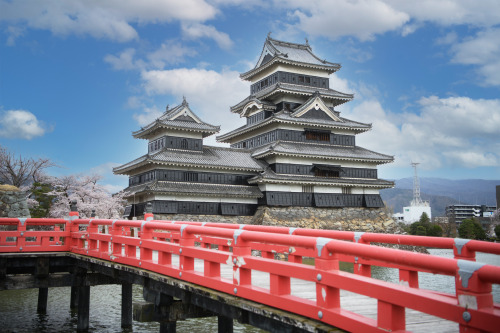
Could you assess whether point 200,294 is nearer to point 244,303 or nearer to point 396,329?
point 244,303

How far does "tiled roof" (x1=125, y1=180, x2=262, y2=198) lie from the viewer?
125 ft

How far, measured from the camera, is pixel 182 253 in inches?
356

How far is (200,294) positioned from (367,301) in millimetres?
3071

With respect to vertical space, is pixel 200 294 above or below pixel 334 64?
below

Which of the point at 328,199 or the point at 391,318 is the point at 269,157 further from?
the point at 391,318

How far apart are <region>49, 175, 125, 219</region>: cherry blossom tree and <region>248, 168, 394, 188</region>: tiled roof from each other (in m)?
13.2

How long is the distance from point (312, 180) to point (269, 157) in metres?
4.70

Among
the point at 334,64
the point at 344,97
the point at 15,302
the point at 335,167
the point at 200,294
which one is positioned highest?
the point at 334,64

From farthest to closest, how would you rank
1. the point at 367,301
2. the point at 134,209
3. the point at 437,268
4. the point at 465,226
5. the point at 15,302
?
the point at 465,226 → the point at 134,209 → the point at 15,302 → the point at 367,301 → the point at 437,268

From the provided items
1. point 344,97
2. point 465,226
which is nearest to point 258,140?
point 344,97

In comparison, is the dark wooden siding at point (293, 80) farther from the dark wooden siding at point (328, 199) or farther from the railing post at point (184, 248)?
the railing post at point (184, 248)

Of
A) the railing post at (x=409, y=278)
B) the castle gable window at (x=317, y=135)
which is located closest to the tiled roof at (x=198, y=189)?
the castle gable window at (x=317, y=135)

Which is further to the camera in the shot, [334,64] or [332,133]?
[334,64]

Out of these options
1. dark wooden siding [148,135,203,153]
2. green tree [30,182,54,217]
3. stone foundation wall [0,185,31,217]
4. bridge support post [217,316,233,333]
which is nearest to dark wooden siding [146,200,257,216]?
dark wooden siding [148,135,203,153]
